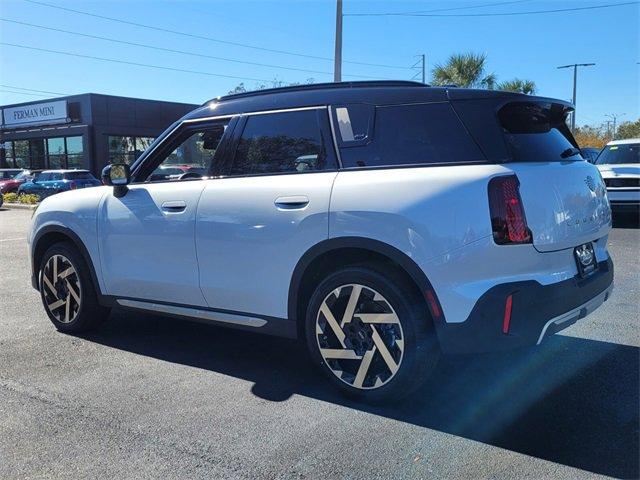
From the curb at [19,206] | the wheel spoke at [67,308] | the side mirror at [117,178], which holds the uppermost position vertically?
the side mirror at [117,178]

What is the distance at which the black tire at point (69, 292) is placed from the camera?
5.06 meters

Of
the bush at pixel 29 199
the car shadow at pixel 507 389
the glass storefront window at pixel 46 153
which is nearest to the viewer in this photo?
the car shadow at pixel 507 389

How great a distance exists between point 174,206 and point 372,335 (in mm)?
1810

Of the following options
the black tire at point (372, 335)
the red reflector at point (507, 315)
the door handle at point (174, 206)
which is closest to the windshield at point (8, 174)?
the door handle at point (174, 206)

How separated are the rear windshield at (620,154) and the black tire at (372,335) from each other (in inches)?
440

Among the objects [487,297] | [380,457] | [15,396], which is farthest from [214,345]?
[487,297]

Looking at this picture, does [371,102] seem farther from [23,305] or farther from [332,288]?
[23,305]

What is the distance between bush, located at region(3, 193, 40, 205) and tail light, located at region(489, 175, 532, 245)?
2426 cm

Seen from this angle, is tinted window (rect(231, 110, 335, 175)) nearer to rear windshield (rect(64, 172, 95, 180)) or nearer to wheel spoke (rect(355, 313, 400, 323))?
wheel spoke (rect(355, 313, 400, 323))

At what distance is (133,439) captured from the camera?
323 centimetres

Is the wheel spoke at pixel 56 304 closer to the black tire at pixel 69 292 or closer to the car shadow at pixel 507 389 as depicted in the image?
the black tire at pixel 69 292

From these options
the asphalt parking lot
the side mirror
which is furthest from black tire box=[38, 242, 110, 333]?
the side mirror

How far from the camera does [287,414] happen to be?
3.52 meters

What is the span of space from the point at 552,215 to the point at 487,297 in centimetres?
61
